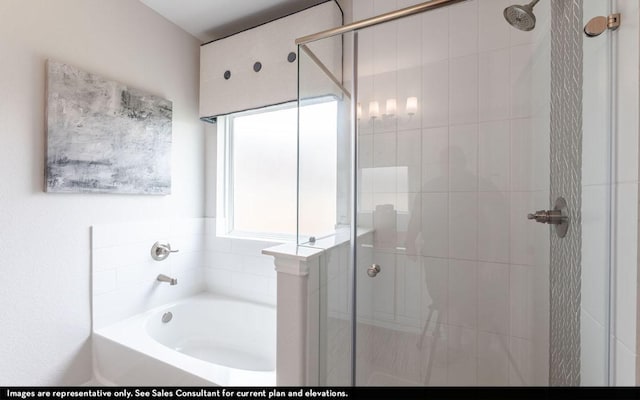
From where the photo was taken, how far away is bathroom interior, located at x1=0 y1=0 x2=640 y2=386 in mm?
848

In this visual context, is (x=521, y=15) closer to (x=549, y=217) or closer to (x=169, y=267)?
(x=549, y=217)

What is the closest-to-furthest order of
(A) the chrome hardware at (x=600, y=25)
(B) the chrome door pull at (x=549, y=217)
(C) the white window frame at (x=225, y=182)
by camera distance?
(A) the chrome hardware at (x=600, y=25), (B) the chrome door pull at (x=549, y=217), (C) the white window frame at (x=225, y=182)

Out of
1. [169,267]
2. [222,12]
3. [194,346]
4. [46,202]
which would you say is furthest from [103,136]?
[194,346]

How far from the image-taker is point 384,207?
1310 mm

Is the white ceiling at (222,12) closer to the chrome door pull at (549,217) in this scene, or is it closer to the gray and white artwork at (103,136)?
the gray and white artwork at (103,136)

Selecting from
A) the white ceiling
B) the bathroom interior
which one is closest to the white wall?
the bathroom interior

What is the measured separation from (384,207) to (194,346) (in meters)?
1.58

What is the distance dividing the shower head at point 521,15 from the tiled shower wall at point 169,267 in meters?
1.66

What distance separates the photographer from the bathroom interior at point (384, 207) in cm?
85

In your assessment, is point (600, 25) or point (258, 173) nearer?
point (600, 25)

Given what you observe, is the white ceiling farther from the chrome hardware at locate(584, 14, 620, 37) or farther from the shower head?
the chrome hardware at locate(584, 14, 620, 37)

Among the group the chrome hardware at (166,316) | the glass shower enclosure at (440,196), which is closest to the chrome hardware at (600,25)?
the glass shower enclosure at (440,196)

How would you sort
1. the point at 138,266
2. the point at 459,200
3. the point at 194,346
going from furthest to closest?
1. the point at 194,346
2. the point at 138,266
3. the point at 459,200
